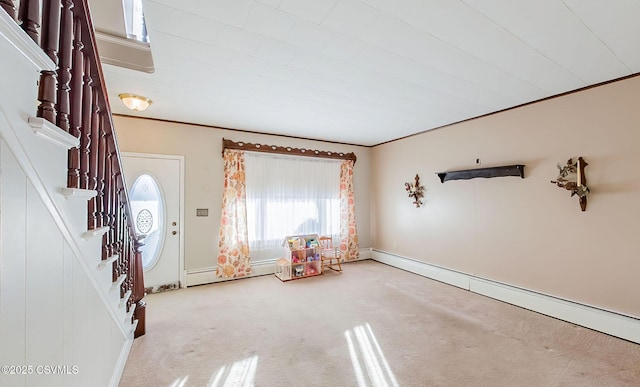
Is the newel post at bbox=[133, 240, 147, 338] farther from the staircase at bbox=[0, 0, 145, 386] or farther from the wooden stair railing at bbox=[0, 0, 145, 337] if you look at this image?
the staircase at bbox=[0, 0, 145, 386]

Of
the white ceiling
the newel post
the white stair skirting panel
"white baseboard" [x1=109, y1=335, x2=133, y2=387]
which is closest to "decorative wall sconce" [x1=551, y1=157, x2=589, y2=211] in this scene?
the white ceiling

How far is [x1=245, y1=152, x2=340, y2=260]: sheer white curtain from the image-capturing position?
4.45 m

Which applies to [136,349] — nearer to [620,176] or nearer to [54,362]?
[54,362]

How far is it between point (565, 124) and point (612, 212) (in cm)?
101

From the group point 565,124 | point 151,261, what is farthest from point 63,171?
point 565,124

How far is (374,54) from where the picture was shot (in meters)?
2.11

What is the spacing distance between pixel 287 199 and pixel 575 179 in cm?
387

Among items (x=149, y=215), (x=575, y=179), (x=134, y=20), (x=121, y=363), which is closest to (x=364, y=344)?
(x=121, y=363)

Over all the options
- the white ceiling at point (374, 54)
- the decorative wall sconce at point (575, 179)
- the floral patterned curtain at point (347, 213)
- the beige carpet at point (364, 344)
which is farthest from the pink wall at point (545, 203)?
the floral patterned curtain at point (347, 213)

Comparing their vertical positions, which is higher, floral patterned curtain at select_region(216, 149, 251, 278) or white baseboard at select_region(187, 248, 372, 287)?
floral patterned curtain at select_region(216, 149, 251, 278)

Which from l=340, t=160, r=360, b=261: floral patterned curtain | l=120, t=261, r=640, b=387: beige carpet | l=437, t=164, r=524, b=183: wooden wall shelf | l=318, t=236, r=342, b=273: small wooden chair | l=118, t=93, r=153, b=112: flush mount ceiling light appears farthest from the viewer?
l=340, t=160, r=360, b=261: floral patterned curtain

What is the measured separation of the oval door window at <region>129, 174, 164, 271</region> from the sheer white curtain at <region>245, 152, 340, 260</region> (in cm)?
129

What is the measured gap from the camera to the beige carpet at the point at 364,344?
1954 mm

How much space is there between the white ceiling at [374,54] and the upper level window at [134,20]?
45 cm
